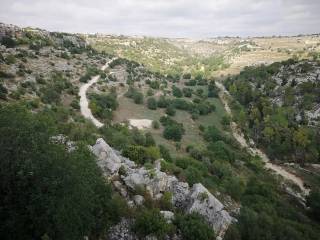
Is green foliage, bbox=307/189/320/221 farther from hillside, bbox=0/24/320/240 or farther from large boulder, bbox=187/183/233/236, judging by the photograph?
large boulder, bbox=187/183/233/236

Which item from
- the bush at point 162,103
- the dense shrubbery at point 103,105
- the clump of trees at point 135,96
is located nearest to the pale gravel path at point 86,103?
the dense shrubbery at point 103,105

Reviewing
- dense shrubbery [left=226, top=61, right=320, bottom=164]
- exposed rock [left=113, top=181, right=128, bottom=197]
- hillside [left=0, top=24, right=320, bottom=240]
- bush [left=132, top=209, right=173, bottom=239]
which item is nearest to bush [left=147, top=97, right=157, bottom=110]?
hillside [left=0, top=24, right=320, bottom=240]

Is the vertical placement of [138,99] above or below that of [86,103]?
below

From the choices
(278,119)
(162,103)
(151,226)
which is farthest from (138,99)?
(151,226)

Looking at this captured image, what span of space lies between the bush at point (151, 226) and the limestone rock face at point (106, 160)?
213 inches

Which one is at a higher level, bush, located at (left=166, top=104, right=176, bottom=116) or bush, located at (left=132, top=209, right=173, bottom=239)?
bush, located at (left=132, top=209, right=173, bottom=239)

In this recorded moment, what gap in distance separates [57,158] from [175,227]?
353 inches

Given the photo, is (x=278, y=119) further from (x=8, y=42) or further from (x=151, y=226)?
(x=8, y=42)

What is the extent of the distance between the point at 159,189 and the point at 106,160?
185 inches

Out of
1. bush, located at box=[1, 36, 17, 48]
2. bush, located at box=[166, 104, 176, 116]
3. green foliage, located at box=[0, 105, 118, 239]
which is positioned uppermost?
green foliage, located at box=[0, 105, 118, 239]

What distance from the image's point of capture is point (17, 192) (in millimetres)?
17484

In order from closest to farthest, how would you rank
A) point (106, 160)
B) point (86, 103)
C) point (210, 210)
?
point (210, 210) < point (106, 160) < point (86, 103)

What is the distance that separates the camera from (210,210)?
85.5ft

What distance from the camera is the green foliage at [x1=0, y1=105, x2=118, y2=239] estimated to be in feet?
55.8
